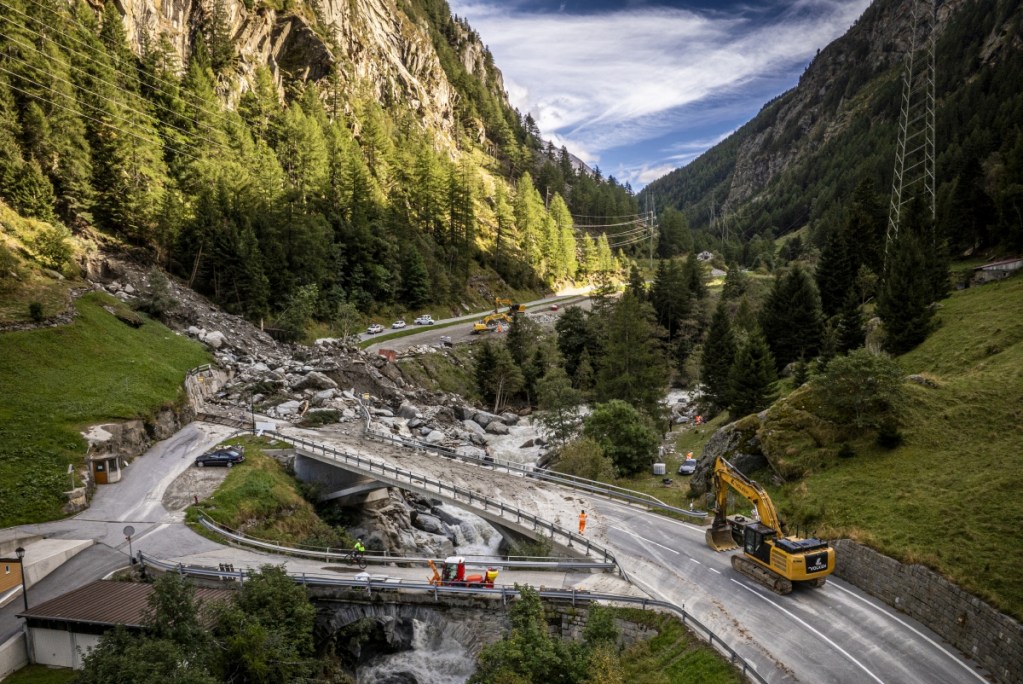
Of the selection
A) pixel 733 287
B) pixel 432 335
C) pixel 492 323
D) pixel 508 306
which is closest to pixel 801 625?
pixel 432 335

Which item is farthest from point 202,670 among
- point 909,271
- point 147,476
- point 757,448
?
point 909,271

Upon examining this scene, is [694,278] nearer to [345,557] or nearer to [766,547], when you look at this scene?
[766,547]

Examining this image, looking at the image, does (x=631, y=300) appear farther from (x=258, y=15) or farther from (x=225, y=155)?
(x=258, y=15)

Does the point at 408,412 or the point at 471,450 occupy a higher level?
the point at 408,412

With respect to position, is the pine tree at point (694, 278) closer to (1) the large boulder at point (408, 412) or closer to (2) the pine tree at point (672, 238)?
(1) the large boulder at point (408, 412)

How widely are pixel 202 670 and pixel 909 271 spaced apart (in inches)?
1949

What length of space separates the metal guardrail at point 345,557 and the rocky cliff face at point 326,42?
72411 mm

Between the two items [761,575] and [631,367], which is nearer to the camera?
[761,575]

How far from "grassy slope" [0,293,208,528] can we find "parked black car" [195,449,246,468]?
623 centimetres

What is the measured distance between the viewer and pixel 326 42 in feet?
385

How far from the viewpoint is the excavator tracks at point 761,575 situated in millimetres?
23578

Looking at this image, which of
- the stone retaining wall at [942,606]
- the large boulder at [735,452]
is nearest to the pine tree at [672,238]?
the large boulder at [735,452]

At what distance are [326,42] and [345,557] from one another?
117 metres

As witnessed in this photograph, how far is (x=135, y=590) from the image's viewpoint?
2486 cm
